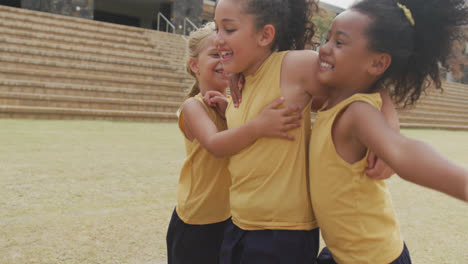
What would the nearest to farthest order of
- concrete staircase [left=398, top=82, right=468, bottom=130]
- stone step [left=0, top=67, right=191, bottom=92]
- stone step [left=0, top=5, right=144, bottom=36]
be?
1. stone step [left=0, top=67, right=191, bottom=92]
2. stone step [left=0, top=5, right=144, bottom=36]
3. concrete staircase [left=398, top=82, right=468, bottom=130]

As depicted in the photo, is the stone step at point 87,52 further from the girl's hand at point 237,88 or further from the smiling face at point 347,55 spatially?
the smiling face at point 347,55

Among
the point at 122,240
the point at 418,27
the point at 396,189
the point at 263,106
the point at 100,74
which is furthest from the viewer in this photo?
the point at 100,74

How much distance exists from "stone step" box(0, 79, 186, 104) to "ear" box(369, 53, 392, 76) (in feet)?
25.6

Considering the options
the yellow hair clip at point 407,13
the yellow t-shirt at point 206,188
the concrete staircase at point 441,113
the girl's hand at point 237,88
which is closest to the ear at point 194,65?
the yellow t-shirt at point 206,188

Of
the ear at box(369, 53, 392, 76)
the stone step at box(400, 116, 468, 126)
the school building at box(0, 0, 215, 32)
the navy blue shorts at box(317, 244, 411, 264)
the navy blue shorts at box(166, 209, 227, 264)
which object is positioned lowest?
the stone step at box(400, 116, 468, 126)

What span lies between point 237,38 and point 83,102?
7.18 meters

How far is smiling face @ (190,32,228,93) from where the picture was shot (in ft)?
4.76

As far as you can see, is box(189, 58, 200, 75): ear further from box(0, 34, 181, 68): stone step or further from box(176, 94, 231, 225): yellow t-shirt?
box(0, 34, 181, 68): stone step

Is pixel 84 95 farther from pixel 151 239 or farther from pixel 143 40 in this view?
pixel 151 239

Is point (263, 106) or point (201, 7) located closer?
point (263, 106)

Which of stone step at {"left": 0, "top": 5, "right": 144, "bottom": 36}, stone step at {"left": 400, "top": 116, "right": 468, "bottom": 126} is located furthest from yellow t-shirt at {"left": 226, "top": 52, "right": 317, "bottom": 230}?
stone step at {"left": 400, "top": 116, "right": 468, "bottom": 126}

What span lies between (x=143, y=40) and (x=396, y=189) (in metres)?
9.94

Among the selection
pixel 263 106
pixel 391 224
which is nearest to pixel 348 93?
pixel 263 106

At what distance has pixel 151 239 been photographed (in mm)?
2066
